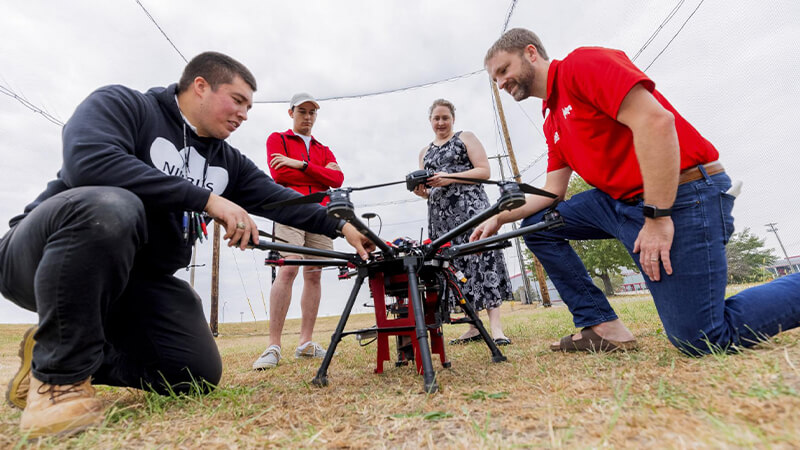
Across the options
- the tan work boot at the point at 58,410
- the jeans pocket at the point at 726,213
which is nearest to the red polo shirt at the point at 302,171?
the tan work boot at the point at 58,410

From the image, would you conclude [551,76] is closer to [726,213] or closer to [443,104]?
[726,213]

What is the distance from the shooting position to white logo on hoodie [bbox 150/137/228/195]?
81.4 inches

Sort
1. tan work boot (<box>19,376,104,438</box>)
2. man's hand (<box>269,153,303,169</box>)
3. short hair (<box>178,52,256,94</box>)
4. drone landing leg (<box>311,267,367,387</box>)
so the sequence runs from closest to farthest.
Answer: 1. tan work boot (<box>19,376,104,438</box>)
2. drone landing leg (<box>311,267,367,387</box>)
3. short hair (<box>178,52,256,94</box>)
4. man's hand (<box>269,153,303,169</box>)

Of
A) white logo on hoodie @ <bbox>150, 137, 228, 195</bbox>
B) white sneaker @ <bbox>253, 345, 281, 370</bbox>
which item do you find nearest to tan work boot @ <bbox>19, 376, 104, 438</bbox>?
white logo on hoodie @ <bbox>150, 137, 228, 195</bbox>

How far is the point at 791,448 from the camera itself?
786 mm

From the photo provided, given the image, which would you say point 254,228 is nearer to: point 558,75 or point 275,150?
point 558,75

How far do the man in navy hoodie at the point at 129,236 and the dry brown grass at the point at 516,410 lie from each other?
19 centimetres

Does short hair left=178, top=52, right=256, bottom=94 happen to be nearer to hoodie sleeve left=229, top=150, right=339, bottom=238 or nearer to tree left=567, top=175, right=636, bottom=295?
hoodie sleeve left=229, top=150, right=339, bottom=238

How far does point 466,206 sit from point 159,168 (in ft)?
8.70

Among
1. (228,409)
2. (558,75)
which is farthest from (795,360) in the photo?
(228,409)

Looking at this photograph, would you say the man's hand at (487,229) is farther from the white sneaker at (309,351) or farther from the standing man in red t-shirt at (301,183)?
the white sneaker at (309,351)

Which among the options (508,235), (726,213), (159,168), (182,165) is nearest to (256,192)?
(182,165)

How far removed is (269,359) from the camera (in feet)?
10.4

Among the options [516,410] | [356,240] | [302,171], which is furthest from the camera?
[302,171]
